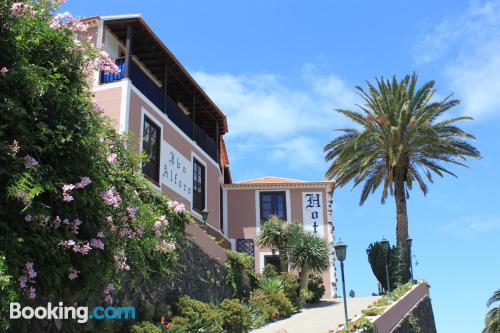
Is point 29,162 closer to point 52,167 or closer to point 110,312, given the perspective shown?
point 52,167

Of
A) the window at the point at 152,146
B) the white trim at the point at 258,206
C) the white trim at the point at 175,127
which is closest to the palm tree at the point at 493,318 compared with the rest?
the white trim at the point at 258,206

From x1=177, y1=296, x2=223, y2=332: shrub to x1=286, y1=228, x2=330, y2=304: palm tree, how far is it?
863cm

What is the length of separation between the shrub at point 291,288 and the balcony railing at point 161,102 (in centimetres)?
593

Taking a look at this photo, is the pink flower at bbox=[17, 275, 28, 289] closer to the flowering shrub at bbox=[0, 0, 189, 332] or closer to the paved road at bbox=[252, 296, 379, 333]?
the flowering shrub at bbox=[0, 0, 189, 332]

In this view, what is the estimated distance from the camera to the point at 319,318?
18141mm

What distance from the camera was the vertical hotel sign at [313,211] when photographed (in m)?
27.5

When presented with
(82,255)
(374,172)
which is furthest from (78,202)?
(374,172)

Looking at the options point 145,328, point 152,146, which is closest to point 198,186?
point 152,146

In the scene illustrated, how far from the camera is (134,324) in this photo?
1130cm

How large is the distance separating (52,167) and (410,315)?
45.8 feet

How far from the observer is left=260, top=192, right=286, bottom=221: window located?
92.4 ft

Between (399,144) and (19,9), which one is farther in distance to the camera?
(399,144)

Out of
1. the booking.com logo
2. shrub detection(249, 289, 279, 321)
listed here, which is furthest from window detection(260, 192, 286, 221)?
the booking.com logo

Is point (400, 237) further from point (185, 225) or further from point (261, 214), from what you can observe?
point (185, 225)
